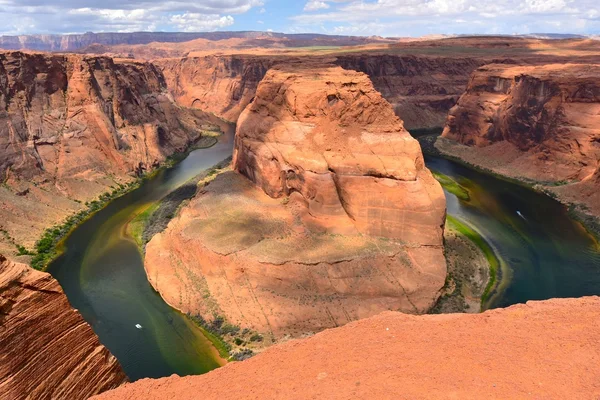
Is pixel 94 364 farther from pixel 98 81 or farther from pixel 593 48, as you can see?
pixel 593 48

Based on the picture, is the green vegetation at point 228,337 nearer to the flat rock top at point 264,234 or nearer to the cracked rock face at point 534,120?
the flat rock top at point 264,234

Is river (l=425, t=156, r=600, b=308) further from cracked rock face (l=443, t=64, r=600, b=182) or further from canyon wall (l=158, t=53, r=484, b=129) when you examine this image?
canyon wall (l=158, t=53, r=484, b=129)

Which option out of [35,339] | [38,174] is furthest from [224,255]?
[38,174]

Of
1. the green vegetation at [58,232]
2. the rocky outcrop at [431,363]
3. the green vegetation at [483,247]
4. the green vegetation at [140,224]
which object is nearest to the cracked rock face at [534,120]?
the green vegetation at [483,247]

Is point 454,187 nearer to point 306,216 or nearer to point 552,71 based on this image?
point 552,71

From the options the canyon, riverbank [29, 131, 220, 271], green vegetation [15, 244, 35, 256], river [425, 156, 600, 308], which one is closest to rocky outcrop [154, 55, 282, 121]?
the canyon
